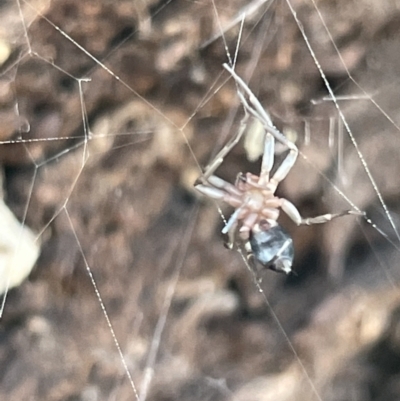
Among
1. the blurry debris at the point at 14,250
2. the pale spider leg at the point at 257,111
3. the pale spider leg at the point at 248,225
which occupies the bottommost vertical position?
the pale spider leg at the point at 248,225

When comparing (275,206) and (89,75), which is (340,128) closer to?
(275,206)

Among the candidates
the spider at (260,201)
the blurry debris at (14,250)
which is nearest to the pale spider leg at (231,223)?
the spider at (260,201)

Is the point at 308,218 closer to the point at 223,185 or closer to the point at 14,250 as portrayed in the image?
the point at 223,185

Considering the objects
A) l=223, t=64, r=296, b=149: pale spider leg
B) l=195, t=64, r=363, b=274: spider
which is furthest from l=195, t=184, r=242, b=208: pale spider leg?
l=223, t=64, r=296, b=149: pale spider leg

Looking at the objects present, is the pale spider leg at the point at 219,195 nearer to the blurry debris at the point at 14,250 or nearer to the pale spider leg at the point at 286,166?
the pale spider leg at the point at 286,166

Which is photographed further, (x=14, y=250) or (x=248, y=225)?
(x=248, y=225)

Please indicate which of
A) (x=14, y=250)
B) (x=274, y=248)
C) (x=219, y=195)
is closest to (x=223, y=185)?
(x=219, y=195)

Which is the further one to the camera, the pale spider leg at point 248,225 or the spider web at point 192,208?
the pale spider leg at point 248,225
